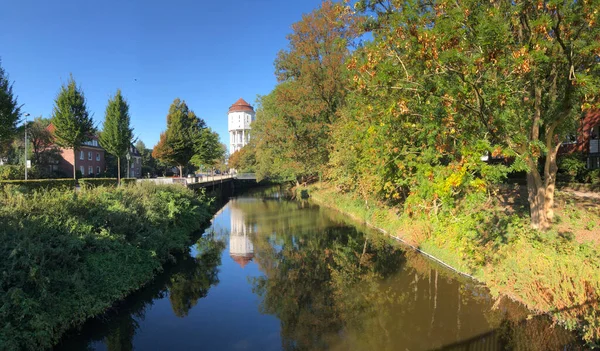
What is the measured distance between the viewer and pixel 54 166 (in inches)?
1924

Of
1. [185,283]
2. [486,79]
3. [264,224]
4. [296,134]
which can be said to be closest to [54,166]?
[296,134]

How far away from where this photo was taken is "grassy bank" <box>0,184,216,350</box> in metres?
6.77

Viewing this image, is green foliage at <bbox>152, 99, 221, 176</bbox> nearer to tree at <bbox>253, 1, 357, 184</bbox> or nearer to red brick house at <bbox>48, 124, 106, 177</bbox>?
red brick house at <bbox>48, 124, 106, 177</bbox>

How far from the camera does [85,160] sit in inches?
2106

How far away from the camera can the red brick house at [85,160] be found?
51031mm

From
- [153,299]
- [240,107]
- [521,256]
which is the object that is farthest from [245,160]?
[521,256]

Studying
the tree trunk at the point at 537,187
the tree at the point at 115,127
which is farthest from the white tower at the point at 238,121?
the tree trunk at the point at 537,187

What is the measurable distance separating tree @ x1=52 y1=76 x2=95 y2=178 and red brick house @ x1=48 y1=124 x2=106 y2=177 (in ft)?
56.3

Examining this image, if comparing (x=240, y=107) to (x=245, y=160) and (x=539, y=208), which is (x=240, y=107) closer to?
(x=245, y=160)

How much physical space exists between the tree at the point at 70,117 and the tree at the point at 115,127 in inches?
70.3

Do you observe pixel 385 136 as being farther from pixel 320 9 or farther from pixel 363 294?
pixel 320 9

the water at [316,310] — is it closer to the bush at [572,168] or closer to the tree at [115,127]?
the bush at [572,168]

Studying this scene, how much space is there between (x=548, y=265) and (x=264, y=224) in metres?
18.4

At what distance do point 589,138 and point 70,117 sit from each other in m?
39.4
